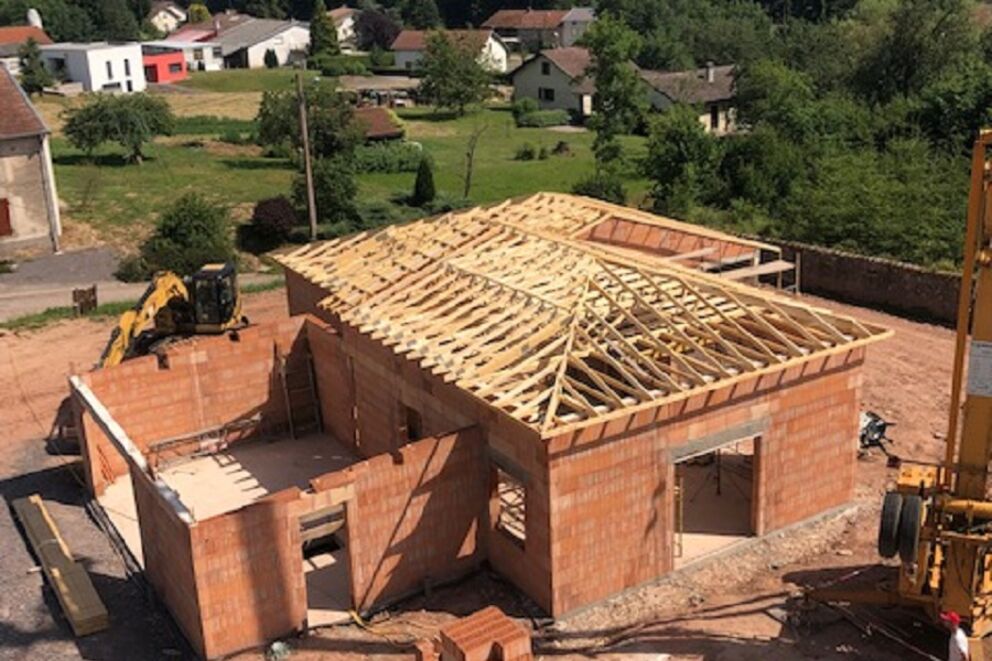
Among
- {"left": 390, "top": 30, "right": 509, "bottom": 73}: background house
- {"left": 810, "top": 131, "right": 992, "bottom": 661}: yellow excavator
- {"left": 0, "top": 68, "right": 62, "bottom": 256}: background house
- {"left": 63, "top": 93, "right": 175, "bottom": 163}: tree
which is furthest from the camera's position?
{"left": 390, "top": 30, "right": 509, "bottom": 73}: background house

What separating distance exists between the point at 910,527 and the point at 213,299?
15.3 metres

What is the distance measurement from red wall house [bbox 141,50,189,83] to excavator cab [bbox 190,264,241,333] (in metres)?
66.0

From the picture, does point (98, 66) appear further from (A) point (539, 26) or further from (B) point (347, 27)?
(A) point (539, 26)

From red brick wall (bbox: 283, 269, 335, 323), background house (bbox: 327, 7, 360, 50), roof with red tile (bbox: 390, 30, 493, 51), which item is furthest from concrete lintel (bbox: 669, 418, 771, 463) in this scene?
background house (bbox: 327, 7, 360, 50)

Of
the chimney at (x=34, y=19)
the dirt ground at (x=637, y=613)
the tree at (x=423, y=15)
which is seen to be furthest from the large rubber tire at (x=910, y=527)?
the tree at (x=423, y=15)

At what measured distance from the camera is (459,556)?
1653cm

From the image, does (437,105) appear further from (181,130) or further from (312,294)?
(312,294)

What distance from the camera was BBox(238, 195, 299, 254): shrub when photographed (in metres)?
39.2

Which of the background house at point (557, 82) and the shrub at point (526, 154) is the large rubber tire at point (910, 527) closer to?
the shrub at point (526, 154)

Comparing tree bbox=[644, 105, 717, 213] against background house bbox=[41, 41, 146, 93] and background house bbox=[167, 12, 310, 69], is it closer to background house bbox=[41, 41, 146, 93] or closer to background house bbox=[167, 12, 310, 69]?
background house bbox=[41, 41, 146, 93]

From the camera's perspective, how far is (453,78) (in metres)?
67.2

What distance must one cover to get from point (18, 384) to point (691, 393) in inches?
693

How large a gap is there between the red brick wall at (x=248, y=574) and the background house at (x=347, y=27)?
101427 mm

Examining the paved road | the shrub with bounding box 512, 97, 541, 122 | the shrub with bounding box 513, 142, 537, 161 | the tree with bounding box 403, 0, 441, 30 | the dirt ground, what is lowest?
the dirt ground
